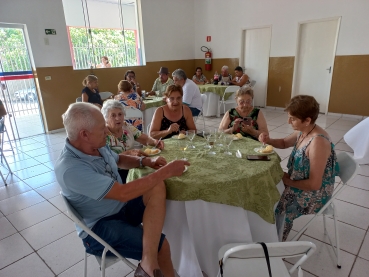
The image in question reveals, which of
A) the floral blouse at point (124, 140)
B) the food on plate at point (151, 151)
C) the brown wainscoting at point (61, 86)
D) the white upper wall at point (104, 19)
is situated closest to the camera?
the food on plate at point (151, 151)

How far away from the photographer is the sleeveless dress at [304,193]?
1639 millimetres

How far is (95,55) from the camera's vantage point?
21.2 feet

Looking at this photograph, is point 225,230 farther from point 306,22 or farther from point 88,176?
point 306,22

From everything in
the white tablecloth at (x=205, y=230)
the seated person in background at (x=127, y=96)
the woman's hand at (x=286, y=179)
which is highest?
the seated person in background at (x=127, y=96)

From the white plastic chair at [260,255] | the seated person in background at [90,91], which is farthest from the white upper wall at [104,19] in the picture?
the white plastic chair at [260,255]

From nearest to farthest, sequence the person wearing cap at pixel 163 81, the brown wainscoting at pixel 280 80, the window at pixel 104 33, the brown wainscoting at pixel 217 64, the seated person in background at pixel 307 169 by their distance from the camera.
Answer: the seated person in background at pixel 307 169 < the person wearing cap at pixel 163 81 < the window at pixel 104 33 < the brown wainscoting at pixel 280 80 < the brown wainscoting at pixel 217 64

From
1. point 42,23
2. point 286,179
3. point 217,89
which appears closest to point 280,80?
point 217,89

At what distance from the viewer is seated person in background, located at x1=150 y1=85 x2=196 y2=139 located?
2.52m

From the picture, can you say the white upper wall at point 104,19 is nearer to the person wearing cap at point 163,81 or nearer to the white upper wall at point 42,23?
the white upper wall at point 42,23

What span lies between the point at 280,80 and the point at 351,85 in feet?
5.59

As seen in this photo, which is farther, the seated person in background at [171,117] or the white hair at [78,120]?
the seated person in background at [171,117]

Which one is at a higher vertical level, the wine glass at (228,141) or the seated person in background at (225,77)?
the seated person in background at (225,77)

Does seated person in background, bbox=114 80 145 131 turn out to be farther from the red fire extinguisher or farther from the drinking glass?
the red fire extinguisher

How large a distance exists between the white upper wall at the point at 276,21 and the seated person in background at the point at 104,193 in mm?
5969
